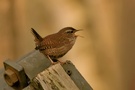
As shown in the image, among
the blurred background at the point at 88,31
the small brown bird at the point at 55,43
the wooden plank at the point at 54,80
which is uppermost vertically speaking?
the wooden plank at the point at 54,80

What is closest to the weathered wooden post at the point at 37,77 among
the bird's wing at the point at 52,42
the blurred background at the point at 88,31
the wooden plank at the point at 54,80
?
the wooden plank at the point at 54,80

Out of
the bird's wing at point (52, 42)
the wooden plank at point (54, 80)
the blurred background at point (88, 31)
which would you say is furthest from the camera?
the blurred background at point (88, 31)

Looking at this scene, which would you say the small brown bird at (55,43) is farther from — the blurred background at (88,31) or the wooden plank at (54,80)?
the blurred background at (88,31)

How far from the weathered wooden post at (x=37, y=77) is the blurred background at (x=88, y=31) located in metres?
4.27

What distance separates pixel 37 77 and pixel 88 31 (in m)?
5.12

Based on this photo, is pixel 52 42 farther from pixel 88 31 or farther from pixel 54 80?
pixel 88 31

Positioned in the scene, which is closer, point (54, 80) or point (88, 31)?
point (54, 80)

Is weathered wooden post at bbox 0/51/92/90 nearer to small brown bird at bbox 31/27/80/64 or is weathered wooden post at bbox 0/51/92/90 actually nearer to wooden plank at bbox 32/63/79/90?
wooden plank at bbox 32/63/79/90

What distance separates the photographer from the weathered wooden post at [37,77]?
3584mm

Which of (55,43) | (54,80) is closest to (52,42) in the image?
(55,43)

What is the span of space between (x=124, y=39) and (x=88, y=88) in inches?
181

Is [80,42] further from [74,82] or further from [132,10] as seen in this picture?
[74,82]

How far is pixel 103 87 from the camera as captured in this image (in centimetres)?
872

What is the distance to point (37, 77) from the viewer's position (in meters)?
3.54
